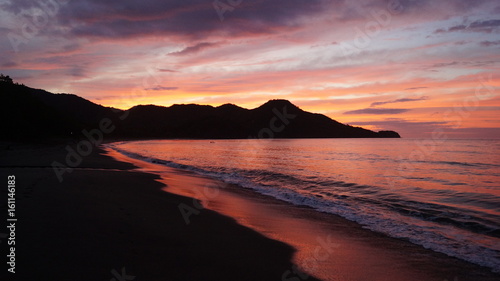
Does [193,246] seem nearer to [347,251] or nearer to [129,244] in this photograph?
[129,244]

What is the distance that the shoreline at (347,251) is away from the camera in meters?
5.89

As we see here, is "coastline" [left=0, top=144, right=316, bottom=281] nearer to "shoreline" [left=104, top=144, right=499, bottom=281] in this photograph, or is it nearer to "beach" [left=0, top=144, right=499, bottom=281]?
"beach" [left=0, top=144, right=499, bottom=281]

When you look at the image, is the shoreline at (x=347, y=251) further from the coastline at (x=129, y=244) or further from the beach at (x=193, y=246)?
the coastline at (x=129, y=244)

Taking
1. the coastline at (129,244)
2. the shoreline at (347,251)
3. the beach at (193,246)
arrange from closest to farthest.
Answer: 1. the coastline at (129,244)
2. the beach at (193,246)
3. the shoreline at (347,251)

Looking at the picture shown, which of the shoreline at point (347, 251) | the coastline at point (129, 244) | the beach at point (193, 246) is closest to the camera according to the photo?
the coastline at point (129, 244)

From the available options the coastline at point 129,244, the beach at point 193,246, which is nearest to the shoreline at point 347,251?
Result: the beach at point 193,246

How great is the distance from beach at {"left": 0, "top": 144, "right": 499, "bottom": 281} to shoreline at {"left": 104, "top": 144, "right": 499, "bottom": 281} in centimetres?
2

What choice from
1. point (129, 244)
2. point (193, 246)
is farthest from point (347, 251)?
point (129, 244)

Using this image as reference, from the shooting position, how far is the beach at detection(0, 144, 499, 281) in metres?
5.05

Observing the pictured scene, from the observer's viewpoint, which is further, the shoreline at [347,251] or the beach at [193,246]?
the shoreline at [347,251]

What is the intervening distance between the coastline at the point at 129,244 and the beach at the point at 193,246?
2 centimetres

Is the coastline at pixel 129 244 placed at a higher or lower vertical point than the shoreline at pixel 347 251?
higher

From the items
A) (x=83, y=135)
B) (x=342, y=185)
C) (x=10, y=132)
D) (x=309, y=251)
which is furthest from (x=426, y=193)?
(x=83, y=135)

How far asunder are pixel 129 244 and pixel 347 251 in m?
4.52
